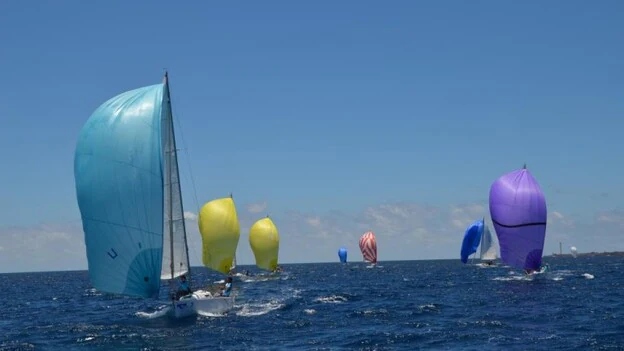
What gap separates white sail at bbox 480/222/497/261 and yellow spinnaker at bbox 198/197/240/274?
69667 millimetres

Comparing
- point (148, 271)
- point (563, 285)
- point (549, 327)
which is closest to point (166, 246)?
point (148, 271)

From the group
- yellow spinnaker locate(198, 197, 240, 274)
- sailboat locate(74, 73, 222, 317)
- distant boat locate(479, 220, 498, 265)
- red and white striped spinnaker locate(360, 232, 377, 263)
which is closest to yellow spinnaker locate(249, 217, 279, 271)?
yellow spinnaker locate(198, 197, 240, 274)

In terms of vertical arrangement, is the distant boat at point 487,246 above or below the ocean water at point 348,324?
above

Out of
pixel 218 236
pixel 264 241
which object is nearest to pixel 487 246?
pixel 264 241

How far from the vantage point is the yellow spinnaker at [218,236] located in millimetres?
70125

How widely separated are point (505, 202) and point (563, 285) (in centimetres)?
906

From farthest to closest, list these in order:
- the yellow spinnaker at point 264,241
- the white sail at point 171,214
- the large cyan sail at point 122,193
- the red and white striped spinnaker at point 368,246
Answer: the red and white striped spinnaker at point 368,246 < the yellow spinnaker at point 264,241 < the white sail at point 171,214 < the large cyan sail at point 122,193

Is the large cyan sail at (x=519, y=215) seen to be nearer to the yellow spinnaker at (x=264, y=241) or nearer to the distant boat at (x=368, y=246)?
the yellow spinnaker at (x=264, y=241)

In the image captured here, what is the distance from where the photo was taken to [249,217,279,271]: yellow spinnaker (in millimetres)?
96250

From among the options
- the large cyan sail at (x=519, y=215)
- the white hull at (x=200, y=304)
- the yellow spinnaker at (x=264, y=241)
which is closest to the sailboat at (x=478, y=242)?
the yellow spinnaker at (x=264, y=241)

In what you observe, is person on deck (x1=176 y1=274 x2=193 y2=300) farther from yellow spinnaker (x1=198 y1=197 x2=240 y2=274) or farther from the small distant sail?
the small distant sail

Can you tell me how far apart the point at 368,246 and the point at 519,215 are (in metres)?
94.4

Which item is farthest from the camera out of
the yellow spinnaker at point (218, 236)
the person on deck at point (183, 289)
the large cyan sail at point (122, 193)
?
the yellow spinnaker at point (218, 236)

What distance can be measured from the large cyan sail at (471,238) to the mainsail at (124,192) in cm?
9442
